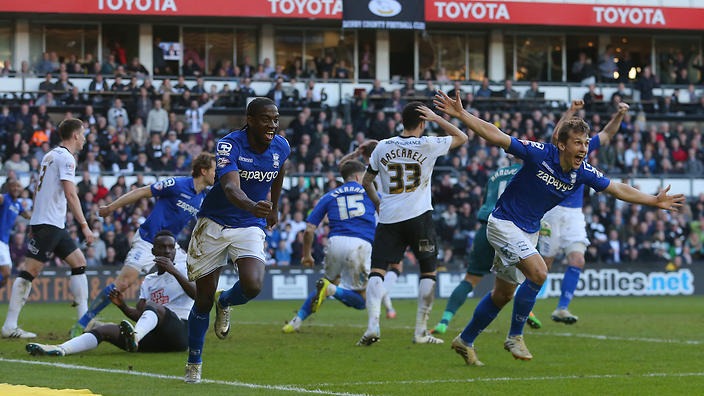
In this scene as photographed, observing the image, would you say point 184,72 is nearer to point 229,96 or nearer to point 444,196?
point 229,96

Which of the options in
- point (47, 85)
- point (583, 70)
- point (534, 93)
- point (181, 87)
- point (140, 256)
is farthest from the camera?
point (583, 70)

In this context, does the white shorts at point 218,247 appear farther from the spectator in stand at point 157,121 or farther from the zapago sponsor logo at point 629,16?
the zapago sponsor logo at point 629,16

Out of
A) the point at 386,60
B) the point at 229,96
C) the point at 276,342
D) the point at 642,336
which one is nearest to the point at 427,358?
the point at 276,342

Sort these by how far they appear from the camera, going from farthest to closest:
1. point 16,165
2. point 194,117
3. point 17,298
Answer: point 194,117 < point 16,165 < point 17,298

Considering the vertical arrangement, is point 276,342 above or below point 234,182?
below

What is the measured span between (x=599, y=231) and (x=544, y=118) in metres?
5.79

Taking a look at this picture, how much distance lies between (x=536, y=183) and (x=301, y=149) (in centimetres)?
2177

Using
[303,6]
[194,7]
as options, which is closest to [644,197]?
[194,7]

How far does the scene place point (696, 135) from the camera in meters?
38.0

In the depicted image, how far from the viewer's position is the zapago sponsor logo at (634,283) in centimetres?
2989

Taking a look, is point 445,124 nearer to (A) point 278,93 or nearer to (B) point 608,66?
(A) point 278,93

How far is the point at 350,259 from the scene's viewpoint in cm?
1589

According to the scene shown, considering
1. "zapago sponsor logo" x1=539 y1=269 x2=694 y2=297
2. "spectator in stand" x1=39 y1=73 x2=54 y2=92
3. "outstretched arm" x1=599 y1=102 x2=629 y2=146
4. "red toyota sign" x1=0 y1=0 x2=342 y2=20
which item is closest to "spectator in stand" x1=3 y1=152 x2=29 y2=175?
"spectator in stand" x1=39 y1=73 x2=54 y2=92

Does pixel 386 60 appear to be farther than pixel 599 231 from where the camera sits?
Yes
